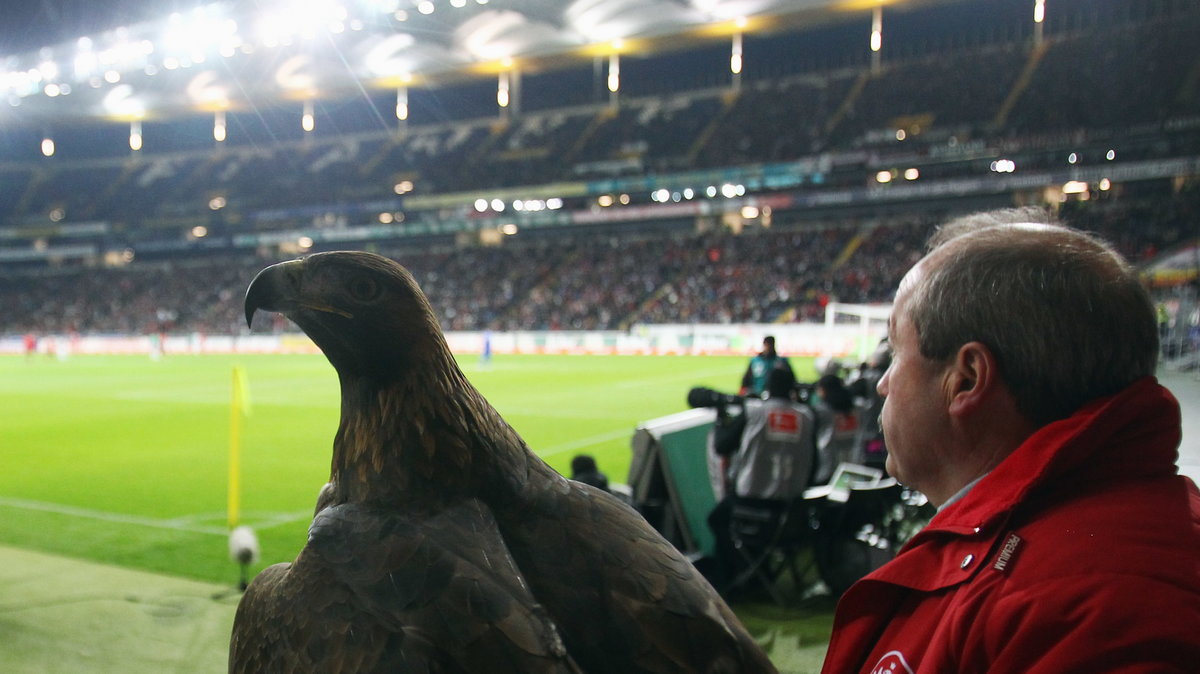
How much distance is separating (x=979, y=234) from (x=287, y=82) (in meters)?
47.9

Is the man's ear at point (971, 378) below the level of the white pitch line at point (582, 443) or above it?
above

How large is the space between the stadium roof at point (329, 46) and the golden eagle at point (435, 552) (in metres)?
29.0

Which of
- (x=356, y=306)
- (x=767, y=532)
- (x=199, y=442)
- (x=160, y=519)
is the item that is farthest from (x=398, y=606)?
(x=199, y=442)

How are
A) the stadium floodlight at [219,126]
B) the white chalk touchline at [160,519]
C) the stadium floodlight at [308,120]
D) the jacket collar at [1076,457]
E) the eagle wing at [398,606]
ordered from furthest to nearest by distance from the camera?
1. the stadium floodlight at [219,126]
2. the stadium floodlight at [308,120]
3. the white chalk touchline at [160,519]
4. the eagle wing at [398,606]
5. the jacket collar at [1076,457]

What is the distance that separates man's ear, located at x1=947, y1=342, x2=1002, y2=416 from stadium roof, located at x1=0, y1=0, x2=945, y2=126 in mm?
29799

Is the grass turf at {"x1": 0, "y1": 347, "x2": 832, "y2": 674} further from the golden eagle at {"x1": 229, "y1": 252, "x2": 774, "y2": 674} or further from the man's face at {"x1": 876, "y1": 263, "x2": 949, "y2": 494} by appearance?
the man's face at {"x1": 876, "y1": 263, "x2": 949, "y2": 494}

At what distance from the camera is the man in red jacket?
0.85 metres

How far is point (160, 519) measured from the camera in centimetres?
770

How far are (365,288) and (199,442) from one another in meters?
11.9

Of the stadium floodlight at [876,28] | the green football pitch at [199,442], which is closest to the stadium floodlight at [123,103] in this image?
the green football pitch at [199,442]

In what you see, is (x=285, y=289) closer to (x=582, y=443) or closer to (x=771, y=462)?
(x=771, y=462)

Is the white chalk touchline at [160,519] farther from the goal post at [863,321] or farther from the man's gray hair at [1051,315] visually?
the goal post at [863,321]

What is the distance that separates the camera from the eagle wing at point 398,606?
4.07ft

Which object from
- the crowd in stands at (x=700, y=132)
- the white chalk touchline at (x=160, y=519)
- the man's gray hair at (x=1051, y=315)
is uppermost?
the crowd in stands at (x=700, y=132)
